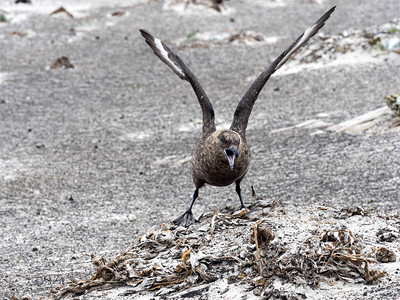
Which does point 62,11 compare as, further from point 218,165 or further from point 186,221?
point 218,165

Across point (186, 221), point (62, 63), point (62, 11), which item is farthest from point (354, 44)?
point (62, 11)

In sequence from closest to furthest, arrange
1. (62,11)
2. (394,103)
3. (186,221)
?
(186,221), (394,103), (62,11)

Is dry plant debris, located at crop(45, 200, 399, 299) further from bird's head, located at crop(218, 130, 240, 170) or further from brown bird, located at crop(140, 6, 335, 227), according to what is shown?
bird's head, located at crop(218, 130, 240, 170)

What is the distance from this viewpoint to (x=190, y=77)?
6.77 metres

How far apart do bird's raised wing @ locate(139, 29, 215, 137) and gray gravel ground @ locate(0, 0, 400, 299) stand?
148 centimetres

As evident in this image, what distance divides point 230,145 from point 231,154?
0.09 m

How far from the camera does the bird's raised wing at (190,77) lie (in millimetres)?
6314

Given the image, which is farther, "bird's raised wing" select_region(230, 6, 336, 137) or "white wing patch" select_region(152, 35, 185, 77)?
"white wing patch" select_region(152, 35, 185, 77)

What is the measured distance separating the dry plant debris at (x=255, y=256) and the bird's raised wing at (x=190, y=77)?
1.16m

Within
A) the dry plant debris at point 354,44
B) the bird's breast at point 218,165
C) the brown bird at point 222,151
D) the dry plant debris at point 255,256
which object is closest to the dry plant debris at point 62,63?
the dry plant debris at point 354,44

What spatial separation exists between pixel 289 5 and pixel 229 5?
5.59ft

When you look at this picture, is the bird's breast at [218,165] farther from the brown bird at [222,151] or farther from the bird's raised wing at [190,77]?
the bird's raised wing at [190,77]

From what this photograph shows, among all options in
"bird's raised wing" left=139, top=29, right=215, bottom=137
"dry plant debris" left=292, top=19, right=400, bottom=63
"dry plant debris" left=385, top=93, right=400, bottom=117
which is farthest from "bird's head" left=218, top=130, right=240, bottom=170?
"dry plant debris" left=292, top=19, right=400, bottom=63

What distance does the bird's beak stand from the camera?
5.29 metres
